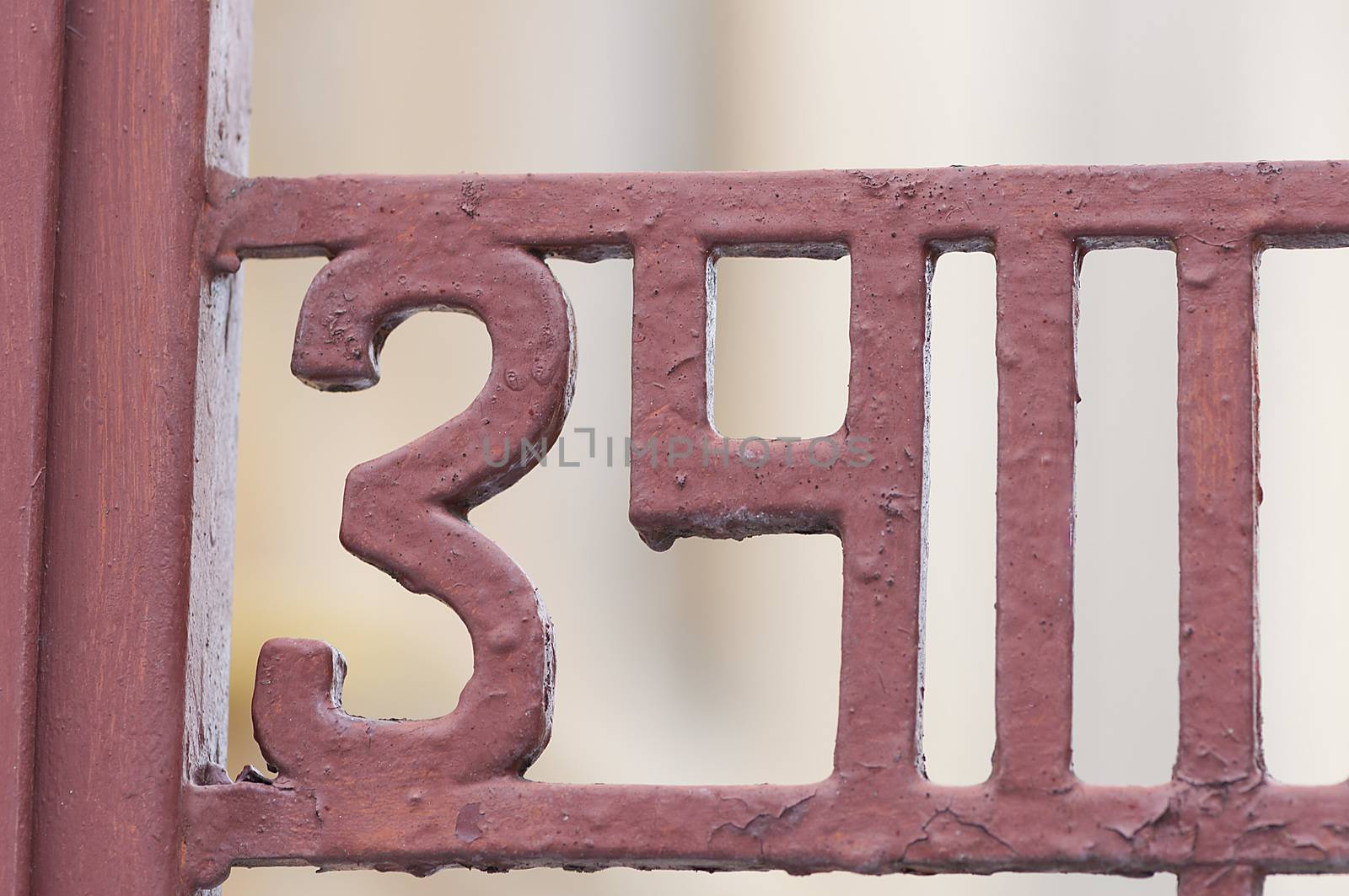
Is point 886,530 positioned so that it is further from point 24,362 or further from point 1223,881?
point 24,362

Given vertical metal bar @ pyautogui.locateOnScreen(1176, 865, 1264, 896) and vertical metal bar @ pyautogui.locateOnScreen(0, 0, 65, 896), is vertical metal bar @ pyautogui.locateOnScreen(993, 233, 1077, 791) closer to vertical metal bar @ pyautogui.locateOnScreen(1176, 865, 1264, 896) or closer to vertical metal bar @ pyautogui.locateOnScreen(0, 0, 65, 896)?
vertical metal bar @ pyautogui.locateOnScreen(1176, 865, 1264, 896)

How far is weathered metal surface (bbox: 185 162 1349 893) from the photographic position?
628 millimetres

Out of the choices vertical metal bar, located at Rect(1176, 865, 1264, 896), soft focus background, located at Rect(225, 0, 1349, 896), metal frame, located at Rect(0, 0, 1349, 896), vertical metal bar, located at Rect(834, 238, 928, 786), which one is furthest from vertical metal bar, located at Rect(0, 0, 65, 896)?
soft focus background, located at Rect(225, 0, 1349, 896)

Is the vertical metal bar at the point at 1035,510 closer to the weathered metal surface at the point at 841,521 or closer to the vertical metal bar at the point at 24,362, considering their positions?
the weathered metal surface at the point at 841,521

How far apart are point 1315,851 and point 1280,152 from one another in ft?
2.97

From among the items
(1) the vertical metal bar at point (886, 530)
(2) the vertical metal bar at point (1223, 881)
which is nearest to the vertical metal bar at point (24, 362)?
(1) the vertical metal bar at point (886, 530)

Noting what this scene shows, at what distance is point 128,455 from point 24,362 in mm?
62

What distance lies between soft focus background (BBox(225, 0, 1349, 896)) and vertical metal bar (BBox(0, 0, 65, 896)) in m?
0.69

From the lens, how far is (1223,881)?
62 centimetres

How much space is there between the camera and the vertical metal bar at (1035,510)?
0.63 m

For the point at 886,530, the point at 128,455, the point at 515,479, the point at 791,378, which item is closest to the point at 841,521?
the point at 886,530

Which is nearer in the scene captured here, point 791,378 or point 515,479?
point 515,479

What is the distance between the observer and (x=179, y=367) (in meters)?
0.67

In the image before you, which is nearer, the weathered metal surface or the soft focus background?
the weathered metal surface
